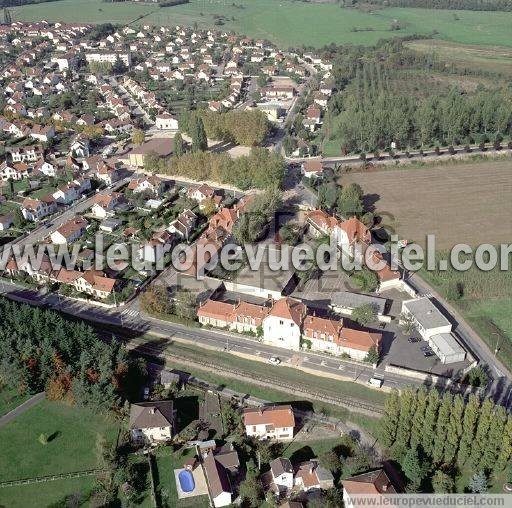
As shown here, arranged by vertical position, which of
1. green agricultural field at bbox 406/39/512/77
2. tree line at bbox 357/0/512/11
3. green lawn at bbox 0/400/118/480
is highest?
tree line at bbox 357/0/512/11

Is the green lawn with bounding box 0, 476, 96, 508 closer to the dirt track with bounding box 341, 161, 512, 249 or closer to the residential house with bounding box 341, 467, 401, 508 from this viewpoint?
the residential house with bounding box 341, 467, 401, 508

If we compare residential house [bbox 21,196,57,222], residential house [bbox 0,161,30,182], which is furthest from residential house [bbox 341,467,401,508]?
residential house [bbox 0,161,30,182]

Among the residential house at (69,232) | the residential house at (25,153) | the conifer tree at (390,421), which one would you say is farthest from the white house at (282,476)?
the residential house at (25,153)

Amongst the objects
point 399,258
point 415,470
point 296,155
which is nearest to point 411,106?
point 296,155

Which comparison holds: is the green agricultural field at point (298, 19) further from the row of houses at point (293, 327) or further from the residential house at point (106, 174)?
the row of houses at point (293, 327)

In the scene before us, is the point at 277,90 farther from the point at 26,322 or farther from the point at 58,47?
the point at 26,322

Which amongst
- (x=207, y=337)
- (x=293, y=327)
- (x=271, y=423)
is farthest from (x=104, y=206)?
(x=271, y=423)
